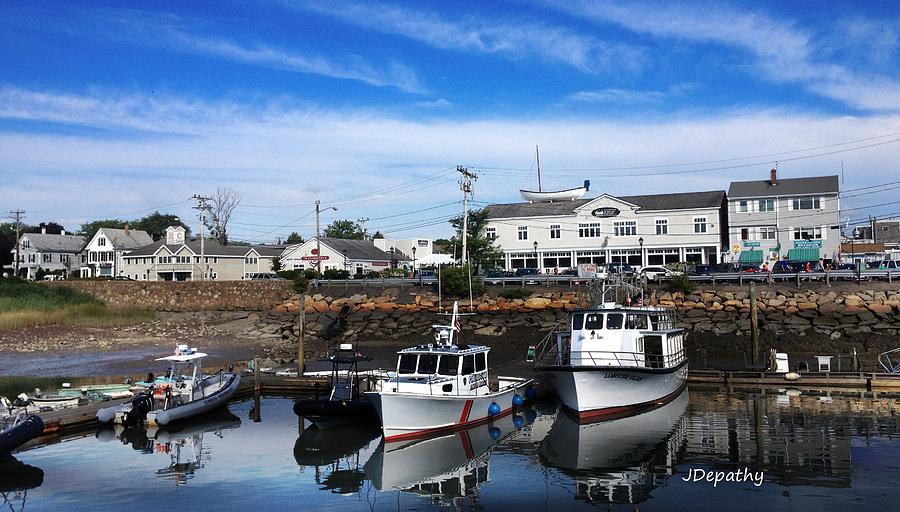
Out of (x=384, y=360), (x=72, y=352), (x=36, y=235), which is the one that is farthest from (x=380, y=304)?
(x=36, y=235)

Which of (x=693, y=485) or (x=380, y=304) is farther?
(x=380, y=304)

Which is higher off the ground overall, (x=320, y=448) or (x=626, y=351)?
(x=626, y=351)

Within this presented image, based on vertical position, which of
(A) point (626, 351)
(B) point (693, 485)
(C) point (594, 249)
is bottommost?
(B) point (693, 485)

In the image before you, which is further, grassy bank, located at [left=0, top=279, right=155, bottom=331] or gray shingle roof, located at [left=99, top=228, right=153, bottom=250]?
gray shingle roof, located at [left=99, top=228, right=153, bottom=250]

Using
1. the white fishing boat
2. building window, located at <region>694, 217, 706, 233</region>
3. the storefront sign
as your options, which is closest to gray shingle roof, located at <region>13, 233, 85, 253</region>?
the storefront sign

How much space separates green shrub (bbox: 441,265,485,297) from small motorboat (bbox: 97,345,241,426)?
24.3 meters

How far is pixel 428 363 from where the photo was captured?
2545 cm

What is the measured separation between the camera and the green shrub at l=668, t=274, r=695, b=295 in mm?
48719

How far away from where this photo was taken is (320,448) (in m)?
24.3

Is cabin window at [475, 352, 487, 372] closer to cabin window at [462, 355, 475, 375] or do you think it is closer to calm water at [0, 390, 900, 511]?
cabin window at [462, 355, 475, 375]

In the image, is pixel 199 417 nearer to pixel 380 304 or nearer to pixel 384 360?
pixel 384 360

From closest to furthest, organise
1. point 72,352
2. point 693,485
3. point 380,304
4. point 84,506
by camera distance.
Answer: point 84,506
point 693,485
point 72,352
point 380,304

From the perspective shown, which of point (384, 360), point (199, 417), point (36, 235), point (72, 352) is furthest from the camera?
point (36, 235)

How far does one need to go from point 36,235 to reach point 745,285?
96.6 metres
